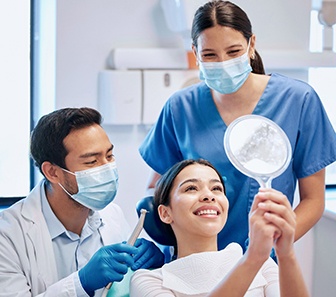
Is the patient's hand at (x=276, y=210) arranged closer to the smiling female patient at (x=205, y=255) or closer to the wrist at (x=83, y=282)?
the smiling female patient at (x=205, y=255)

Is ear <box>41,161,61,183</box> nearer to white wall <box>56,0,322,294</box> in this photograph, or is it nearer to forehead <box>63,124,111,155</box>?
forehead <box>63,124,111,155</box>

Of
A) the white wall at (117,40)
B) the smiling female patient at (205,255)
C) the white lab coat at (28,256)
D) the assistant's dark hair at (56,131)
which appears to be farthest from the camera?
the white wall at (117,40)

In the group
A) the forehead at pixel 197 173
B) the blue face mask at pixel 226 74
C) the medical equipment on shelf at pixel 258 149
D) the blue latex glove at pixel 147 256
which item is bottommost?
the blue latex glove at pixel 147 256

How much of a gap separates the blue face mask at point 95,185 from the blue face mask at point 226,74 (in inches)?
15.1

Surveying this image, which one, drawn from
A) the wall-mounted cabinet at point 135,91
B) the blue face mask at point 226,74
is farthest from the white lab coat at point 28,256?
the wall-mounted cabinet at point 135,91

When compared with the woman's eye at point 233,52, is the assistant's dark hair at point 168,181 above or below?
below

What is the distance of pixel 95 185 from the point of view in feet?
6.12

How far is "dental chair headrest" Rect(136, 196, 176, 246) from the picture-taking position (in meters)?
1.88

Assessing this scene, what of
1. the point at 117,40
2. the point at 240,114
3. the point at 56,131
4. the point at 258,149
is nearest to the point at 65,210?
the point at 56,131

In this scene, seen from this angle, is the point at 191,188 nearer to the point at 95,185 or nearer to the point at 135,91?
the point at 95,185

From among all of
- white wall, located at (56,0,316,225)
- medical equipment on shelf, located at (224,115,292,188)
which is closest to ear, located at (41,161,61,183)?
medical equipment on shelf, located at (224,115,292,188)

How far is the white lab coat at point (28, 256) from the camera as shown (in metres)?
1.67

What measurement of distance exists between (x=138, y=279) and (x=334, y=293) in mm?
A: 1446

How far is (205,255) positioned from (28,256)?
483 millimetres
